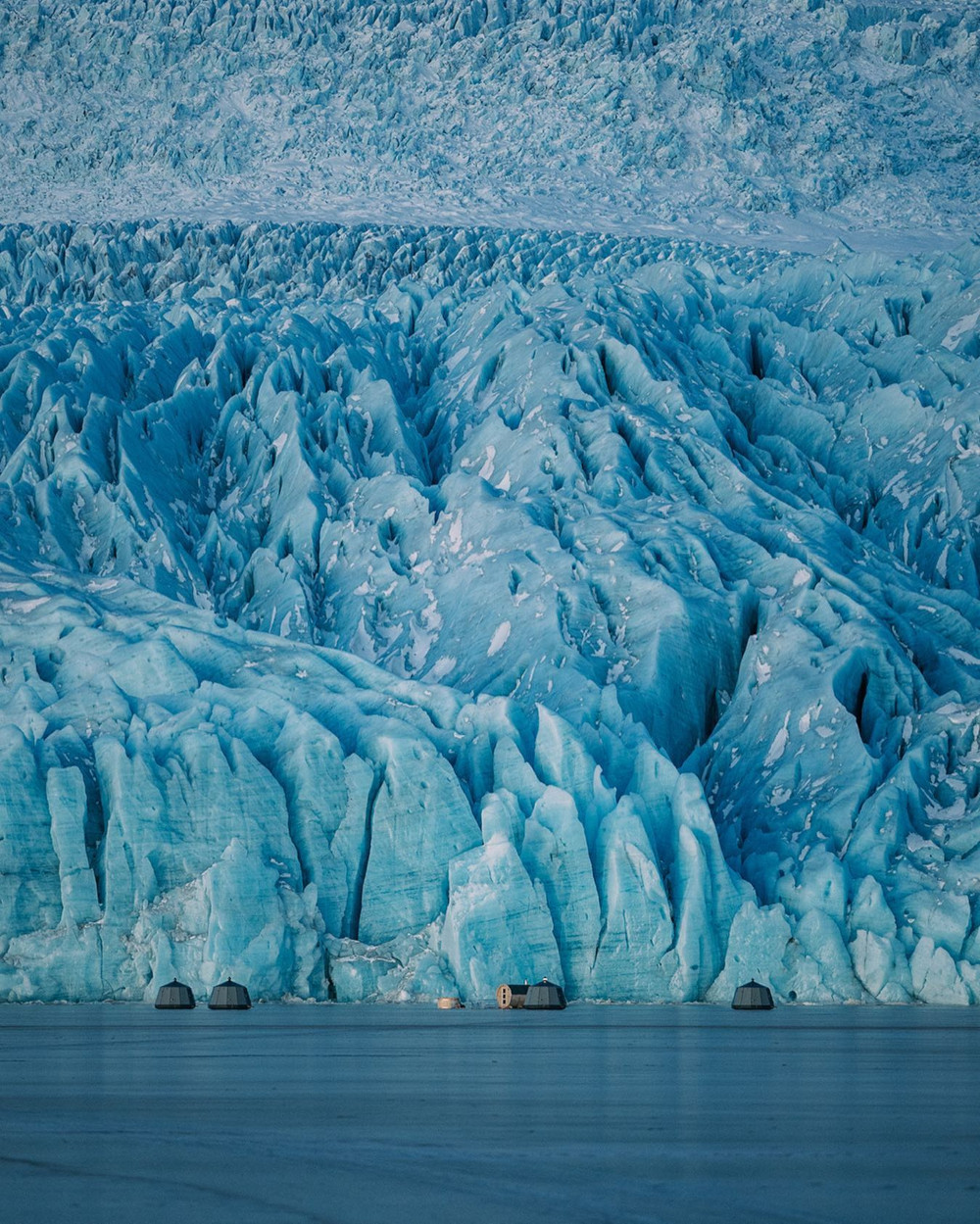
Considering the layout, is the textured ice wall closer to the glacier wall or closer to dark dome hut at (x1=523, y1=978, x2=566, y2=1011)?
the glacier wall

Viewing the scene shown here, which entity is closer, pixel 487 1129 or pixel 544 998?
pixel 487 1129

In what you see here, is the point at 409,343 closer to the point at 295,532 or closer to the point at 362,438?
the point at 362,438

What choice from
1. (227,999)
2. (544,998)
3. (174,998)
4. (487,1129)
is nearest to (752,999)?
(544,998)

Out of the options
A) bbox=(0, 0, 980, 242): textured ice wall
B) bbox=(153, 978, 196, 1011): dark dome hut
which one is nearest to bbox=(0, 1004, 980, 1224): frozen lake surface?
bbox=(153, 978, 196, 1011): dark dome hut

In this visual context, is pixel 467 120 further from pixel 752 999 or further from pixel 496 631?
pixel 752 999

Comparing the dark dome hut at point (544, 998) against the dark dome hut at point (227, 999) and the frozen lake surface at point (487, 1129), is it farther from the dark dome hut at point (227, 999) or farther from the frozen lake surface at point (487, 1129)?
the frozen lake surface at point (487, 1129)

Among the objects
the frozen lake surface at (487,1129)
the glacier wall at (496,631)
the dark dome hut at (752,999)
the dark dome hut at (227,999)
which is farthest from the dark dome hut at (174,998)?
the dark dome hut at (752,999)
